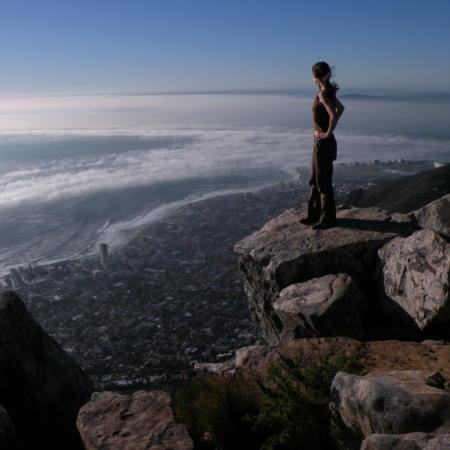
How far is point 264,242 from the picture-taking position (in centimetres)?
767

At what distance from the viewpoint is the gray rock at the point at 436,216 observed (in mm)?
7004

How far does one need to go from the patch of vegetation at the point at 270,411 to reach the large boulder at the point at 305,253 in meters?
1.96

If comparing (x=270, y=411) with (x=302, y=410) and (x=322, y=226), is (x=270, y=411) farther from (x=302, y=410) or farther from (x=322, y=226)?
(x=322, y=226)

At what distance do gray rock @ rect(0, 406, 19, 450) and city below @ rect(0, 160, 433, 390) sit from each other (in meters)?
7.05

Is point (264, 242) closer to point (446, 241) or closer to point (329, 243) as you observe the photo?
point (329, 243)

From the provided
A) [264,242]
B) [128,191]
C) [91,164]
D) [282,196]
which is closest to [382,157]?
[282,196]

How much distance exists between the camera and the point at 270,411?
13.5ft

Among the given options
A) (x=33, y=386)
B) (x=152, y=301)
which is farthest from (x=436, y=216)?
(x=152, y=301)

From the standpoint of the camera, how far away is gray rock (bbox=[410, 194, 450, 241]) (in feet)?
23.0

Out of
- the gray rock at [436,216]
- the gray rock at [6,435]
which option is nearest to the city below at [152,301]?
the gray rock at [436,216]

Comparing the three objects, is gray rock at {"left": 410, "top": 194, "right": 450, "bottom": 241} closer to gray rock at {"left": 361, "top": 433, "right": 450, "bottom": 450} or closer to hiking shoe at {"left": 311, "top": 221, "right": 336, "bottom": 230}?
hiking shoe at {"left": 311, "top": 221, "right": 336, "bottom": 230}

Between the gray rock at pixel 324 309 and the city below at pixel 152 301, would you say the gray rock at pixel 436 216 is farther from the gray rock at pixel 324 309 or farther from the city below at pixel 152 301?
the city below at pixel 152 301

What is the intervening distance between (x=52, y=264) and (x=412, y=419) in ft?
76.8

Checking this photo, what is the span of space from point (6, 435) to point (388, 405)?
3.16 meters
